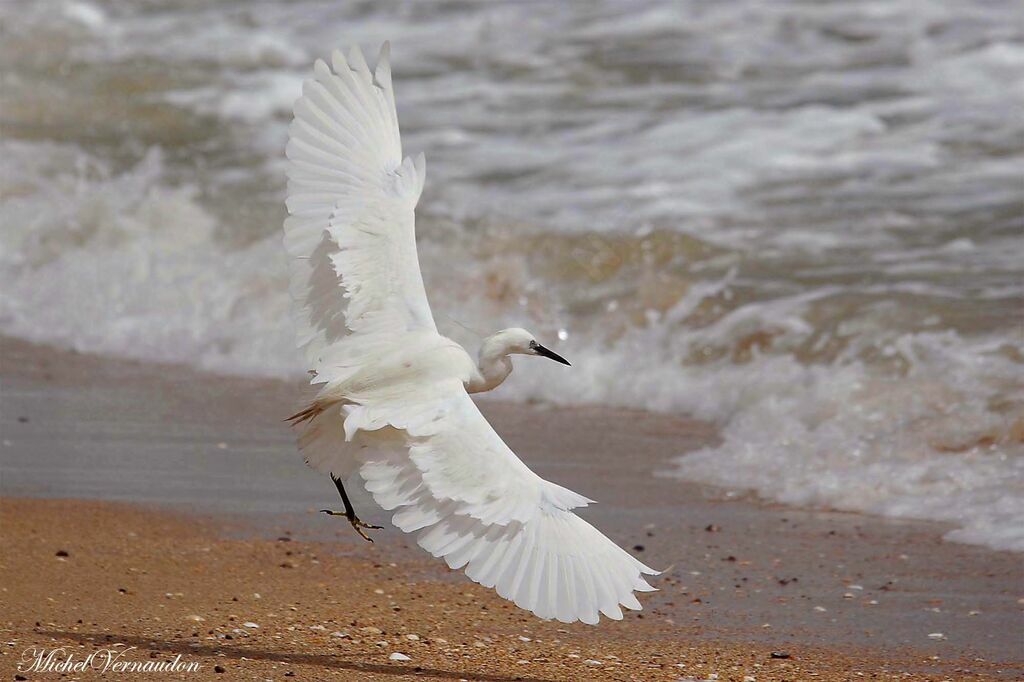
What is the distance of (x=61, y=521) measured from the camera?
4.90 meters

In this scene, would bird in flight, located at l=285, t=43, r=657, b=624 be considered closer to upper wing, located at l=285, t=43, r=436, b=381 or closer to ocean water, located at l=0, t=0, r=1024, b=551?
upper wing, located at l=285, t=43, r=436, b=381

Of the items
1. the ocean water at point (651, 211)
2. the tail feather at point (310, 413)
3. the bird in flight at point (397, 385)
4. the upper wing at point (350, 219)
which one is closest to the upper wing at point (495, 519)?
the bird in flight at point (397, 385)

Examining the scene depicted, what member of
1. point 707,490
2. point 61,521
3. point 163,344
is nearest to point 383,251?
point 61,521

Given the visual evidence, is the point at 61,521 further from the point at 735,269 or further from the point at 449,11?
the point at 449,11

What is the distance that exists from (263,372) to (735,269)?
8.48 ft

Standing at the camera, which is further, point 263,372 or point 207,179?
point 207,179

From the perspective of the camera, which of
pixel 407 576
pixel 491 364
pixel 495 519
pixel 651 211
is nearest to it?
pixel 495 519

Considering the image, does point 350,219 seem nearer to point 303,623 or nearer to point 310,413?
point 310,413

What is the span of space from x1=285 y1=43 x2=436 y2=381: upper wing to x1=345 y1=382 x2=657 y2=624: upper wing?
1.56 ft

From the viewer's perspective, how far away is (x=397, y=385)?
3.94 meters

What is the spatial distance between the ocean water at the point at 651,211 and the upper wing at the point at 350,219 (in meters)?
0.35

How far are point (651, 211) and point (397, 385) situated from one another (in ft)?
18.0
